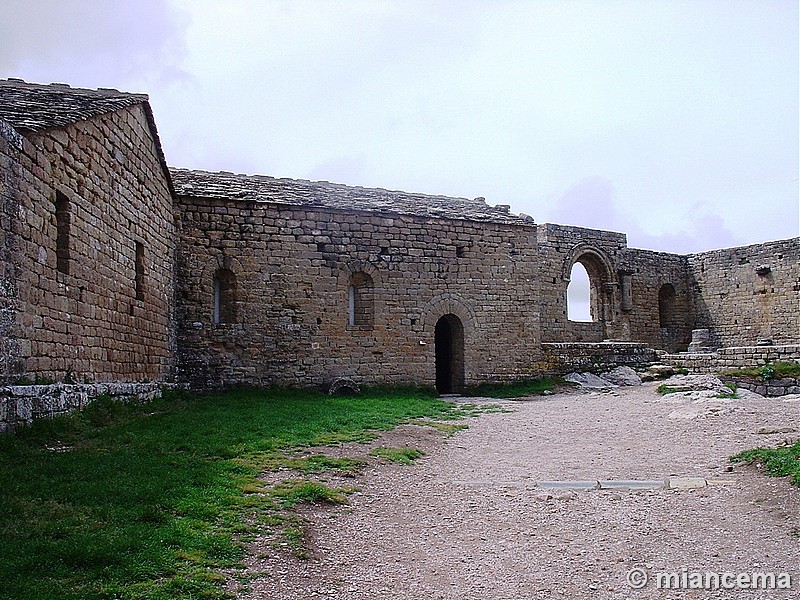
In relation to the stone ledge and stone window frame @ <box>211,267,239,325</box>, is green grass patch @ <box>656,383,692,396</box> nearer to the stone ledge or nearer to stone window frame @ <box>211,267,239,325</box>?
stone window frame @ <box>211,267,239,325</box>

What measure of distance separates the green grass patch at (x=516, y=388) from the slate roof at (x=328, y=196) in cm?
440

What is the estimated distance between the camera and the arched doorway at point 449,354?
1888cm

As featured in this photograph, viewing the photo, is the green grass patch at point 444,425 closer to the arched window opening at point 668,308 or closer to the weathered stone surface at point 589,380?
the weathered stone surface at point 589,380

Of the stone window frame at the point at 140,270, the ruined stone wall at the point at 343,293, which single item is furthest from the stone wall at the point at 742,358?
the stone window frame at the point at 140,270

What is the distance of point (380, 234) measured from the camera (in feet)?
59.0

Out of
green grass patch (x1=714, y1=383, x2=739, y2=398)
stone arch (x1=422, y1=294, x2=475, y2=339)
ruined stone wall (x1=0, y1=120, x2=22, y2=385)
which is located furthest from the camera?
stone arch (x1=422, y1=294, x2=475, y2=339)

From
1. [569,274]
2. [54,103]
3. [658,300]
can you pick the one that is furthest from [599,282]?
[54,103]

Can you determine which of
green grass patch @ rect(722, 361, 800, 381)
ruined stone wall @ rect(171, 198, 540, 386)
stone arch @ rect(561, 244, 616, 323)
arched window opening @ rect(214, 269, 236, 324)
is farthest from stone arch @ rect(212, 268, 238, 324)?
stone arch @ rect(561, 244, 616, 323)

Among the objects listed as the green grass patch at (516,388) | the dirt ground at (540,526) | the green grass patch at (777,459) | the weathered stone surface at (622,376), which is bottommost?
the dirt ground at (540,526)

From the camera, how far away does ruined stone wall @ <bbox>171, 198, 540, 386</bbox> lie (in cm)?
1625

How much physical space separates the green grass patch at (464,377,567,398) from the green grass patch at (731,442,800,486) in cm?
932

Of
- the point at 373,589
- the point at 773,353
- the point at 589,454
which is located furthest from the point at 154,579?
the point at 773,353

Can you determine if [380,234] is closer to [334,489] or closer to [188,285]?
[188,285]

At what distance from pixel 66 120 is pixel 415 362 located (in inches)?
416
